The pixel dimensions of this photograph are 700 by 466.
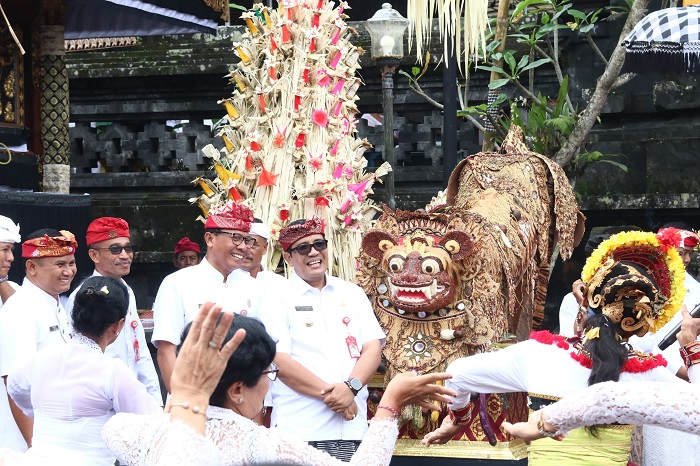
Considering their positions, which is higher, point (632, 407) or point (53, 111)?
point (53, 111)

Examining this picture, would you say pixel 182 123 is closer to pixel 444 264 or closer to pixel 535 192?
pixel 535 192

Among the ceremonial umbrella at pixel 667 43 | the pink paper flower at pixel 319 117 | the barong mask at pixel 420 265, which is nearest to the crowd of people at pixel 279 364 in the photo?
the barong mask at pixel 420 265

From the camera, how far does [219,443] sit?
12.0 feet

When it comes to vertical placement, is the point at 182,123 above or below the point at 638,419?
above

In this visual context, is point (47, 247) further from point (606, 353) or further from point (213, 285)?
point (606, 353)

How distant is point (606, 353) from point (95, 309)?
1929 mm

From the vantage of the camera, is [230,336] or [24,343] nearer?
[230,336]

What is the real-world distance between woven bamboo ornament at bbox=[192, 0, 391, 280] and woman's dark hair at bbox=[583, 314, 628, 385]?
4141mm

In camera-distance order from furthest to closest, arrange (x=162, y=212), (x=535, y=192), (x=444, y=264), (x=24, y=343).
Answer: (x=162, y=212)
(x=535, y=192)
(x=444, y=264)
(x=24, y=343)

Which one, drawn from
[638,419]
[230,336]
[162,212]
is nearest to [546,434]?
[638,419]

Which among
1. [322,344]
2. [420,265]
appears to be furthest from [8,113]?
[322,344]

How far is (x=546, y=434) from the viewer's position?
4.27 meters

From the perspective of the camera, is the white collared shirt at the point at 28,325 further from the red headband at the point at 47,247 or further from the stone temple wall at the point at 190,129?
the stone temple wall at the point at 190,129

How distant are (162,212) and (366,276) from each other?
6190 millimetres
